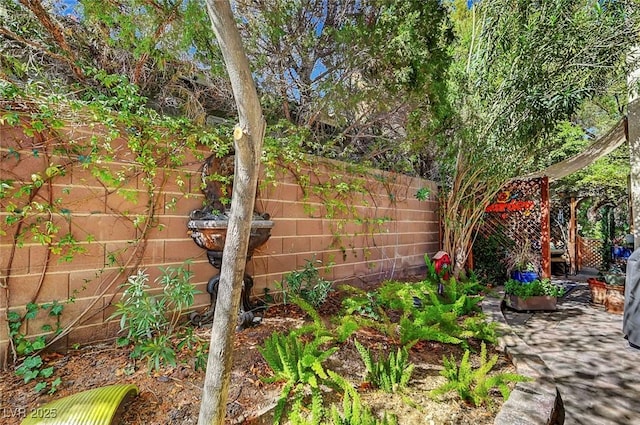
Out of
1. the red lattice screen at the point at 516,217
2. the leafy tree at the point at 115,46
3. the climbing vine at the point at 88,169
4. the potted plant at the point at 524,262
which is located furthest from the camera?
the red lattice screen at the point at 516,217

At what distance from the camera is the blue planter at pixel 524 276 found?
15.6 feet

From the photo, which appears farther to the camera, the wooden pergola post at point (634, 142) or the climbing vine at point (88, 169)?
the wooden pergola post at point (634, 142)

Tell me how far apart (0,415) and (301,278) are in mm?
2251

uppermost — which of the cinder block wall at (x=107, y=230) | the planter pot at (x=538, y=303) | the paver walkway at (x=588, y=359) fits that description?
the cinder block wall at (x=107, y=230)

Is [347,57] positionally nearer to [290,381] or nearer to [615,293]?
[290,381]

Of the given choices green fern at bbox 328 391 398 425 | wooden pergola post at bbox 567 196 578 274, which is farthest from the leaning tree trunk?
wooden pergola post at bbox 567 196 578 274

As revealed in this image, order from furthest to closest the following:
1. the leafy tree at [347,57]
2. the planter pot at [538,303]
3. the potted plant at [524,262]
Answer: the potted plant at [524,262]
the planter pot at [538,303]
the leafy tree at [347,57]

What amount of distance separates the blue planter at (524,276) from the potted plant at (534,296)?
0.58 meters

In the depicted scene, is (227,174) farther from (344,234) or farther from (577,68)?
(577,68)

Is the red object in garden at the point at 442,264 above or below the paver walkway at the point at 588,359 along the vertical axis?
above

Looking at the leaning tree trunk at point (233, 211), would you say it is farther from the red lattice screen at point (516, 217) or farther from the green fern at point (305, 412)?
the red lattice screen at point (516, 217)

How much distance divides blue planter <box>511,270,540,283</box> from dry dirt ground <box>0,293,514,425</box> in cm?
302

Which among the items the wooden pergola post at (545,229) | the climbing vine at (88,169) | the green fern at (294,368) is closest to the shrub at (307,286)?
the green fern at (294,368)

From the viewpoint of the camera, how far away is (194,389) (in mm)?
1745
